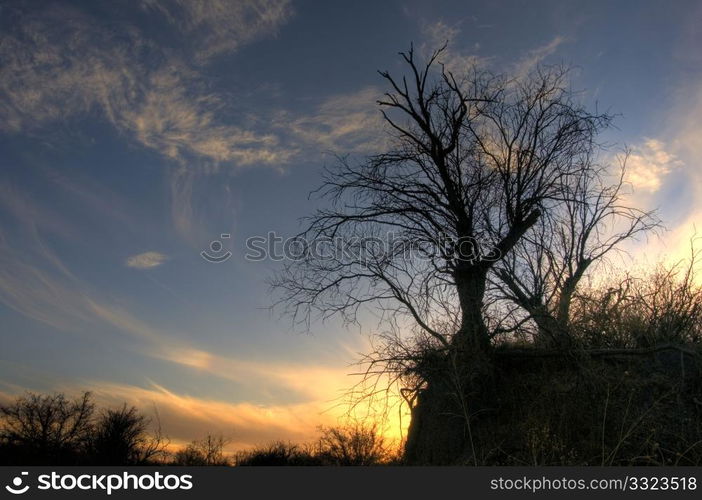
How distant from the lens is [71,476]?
638cm

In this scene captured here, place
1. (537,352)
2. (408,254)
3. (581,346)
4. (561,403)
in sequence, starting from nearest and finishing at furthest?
(561,403) < (581,346) < (537,352) < (408,254)

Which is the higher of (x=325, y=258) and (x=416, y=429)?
(x=325, y=258)

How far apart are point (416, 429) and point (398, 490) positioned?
6.30 metres

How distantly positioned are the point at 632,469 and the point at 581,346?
4.35 m

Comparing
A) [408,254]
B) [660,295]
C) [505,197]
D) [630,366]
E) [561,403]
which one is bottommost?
[561,403]

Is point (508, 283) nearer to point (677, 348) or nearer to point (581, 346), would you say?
point (581, 346)

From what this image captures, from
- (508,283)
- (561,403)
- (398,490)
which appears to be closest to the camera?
(398,490)

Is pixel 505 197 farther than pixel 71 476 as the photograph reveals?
Yes

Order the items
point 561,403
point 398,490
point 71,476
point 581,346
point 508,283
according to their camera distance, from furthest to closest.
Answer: point 508,283 < point 581,346 < point 561,403 < point 71,476 < point 398,490

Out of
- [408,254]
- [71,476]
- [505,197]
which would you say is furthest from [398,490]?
[505,197]

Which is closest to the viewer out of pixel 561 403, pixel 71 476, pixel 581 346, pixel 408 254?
pixel 71 476

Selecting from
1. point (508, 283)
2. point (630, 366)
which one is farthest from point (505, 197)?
point (630, 366)

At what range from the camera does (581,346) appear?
10797mm

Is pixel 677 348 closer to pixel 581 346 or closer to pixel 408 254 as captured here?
pixel 581 346
